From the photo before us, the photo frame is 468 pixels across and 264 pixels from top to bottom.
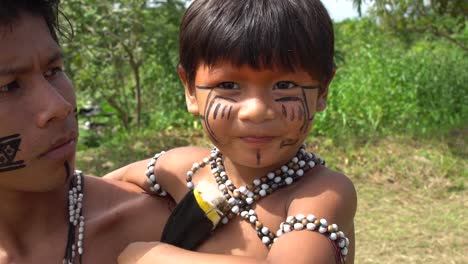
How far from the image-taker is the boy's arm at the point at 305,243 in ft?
4.66

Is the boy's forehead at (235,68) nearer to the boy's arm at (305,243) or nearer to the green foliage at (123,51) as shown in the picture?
the boy's arm at (305,243)

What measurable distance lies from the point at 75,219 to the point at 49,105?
39 cm

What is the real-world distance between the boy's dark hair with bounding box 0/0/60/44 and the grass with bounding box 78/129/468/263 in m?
2.67

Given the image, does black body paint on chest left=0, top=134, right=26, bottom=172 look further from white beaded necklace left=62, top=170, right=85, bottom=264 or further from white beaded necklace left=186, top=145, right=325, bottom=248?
white beaded necklace left=186, top=145, right=325, bottom=248

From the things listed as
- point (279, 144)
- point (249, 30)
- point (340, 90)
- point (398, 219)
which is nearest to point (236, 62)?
point (249, 30)

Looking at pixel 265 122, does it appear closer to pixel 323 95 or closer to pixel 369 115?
pixel 323 95

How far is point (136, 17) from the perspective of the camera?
5.70 metres

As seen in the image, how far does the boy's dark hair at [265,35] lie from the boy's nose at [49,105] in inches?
13.5

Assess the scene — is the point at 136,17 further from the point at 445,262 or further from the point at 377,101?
the point at 445,262

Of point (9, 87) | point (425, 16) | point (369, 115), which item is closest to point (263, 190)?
point (9, 87)

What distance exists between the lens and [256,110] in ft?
4.81

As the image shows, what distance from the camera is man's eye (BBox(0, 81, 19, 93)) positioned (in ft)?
4.75

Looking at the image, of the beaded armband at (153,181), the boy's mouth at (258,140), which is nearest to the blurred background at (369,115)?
the beaded armband at (153,181)

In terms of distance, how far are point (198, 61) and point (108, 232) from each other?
0.56 meters
